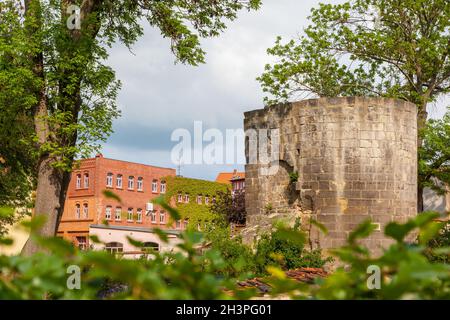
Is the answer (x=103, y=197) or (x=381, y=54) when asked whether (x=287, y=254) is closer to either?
(x=381, y=54)

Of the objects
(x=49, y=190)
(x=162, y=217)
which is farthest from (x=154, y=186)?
(x=49, y=190)

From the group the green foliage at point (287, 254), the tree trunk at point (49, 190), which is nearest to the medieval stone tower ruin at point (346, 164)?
the green foliage at point (287, 254)

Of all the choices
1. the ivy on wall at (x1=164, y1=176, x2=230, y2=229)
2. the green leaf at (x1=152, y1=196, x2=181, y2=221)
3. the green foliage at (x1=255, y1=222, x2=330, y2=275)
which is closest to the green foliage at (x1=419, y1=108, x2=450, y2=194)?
the green foliage at (x1=255, y1=222, x2=330, y2=275)

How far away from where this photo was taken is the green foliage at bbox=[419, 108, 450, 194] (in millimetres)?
25953

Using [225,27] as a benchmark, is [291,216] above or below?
below

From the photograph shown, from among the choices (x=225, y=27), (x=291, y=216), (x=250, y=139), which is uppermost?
→ (x=225, y=27)

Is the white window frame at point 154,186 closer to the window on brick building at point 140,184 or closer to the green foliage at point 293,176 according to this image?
the window on brick building at point 140,184

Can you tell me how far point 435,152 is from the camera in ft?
87.6

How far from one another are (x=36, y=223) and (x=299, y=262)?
47.2 feet

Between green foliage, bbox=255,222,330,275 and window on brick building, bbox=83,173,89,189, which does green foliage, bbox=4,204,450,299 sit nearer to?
green foliage, bbox=255,222,330,275

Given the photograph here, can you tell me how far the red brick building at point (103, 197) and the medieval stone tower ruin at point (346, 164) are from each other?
37.9 metres
